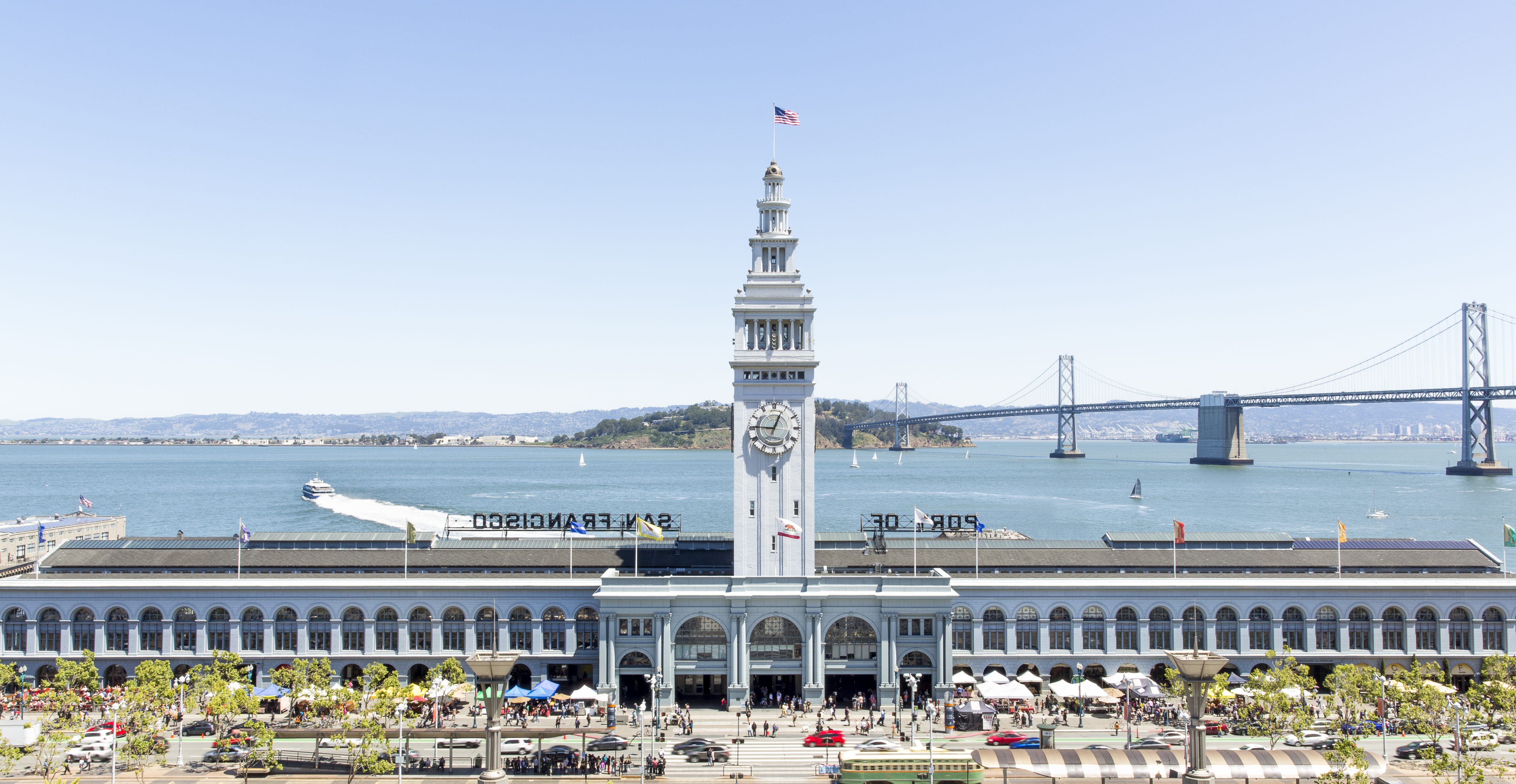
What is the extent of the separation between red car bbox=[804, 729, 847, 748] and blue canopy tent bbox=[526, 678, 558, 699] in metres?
14.5

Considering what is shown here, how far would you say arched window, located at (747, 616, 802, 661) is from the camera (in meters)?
66.6

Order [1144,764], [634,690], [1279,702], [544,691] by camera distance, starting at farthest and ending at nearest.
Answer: [634,690] < [544,691] < [1279,702] < [1144,764]

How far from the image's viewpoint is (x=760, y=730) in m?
Answer: 60.0

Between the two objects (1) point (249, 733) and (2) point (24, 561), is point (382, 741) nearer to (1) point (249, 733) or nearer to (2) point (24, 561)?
(1) point (249, 733)

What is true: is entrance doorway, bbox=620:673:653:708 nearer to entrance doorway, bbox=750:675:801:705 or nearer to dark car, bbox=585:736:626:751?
entrance doorway, bbox=750:675:801:705

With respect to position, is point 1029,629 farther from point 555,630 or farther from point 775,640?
point 555,630

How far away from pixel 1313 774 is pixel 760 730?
89.7 ft

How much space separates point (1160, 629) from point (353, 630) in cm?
5257

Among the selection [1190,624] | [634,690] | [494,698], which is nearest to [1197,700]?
[494,698]

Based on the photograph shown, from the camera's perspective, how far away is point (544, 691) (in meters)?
60.9

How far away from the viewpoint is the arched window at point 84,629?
69.8 metres

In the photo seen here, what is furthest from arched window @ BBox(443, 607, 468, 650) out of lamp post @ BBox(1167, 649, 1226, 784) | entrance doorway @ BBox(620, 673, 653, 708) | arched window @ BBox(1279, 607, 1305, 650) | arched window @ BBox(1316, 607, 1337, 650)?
arched window @ BBox(1316, 607, 1337, 650)

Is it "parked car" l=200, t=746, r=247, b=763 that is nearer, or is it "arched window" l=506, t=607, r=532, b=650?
"parked car" l=200, t=746, r=247, b=763

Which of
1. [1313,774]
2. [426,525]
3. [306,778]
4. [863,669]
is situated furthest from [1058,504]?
[306,778]
